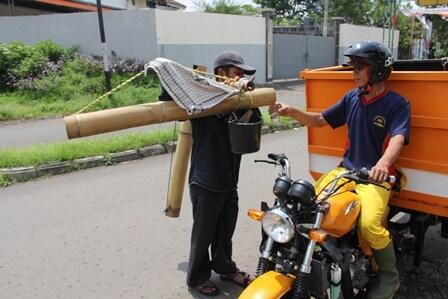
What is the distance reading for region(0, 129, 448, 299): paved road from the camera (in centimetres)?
354

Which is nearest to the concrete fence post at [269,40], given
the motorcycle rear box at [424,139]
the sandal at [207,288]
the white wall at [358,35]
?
the white wall at [358,35]

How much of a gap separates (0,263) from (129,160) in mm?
3376

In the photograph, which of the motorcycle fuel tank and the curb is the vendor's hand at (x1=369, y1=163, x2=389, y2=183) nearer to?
the motorcycle fuel tank

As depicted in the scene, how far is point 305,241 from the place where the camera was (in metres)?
2.50

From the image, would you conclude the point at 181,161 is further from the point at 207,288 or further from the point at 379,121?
the point at 379,121

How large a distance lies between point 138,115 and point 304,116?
4.73 ft

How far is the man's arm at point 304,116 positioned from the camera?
10.5 ft

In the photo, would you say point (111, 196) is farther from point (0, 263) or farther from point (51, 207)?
point (0, 263)

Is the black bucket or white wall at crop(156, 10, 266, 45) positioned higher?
white wall at crop(156, 10, 266, 45)

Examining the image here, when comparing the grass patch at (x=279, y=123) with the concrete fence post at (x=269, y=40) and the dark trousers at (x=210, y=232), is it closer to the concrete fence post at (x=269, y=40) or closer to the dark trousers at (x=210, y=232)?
the dark trousers at (x=210, y=232)

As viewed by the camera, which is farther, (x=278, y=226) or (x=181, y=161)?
(x=181, y=161)

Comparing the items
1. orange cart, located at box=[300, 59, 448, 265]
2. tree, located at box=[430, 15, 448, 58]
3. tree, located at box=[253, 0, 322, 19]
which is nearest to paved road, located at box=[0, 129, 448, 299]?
orange cart, located at box=[300, 59, 448, 265]

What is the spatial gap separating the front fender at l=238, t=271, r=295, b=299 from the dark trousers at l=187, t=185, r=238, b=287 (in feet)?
2.77

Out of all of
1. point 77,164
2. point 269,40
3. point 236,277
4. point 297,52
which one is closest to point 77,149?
point 77,164
